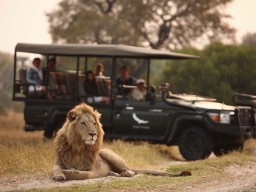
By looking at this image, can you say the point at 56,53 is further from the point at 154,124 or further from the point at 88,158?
the point at 88,158

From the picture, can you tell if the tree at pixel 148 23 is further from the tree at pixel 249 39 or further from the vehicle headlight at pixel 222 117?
the vehicle headlight at pixel 222 117

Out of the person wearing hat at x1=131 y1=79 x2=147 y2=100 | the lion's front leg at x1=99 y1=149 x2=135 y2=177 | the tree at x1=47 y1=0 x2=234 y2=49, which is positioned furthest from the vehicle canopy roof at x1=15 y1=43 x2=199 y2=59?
the tree at x1=47 y1=0 x2=234 y2=49

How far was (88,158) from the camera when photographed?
1226cm

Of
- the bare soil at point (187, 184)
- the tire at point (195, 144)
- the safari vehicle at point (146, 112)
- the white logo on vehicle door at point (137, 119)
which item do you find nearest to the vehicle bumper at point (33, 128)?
the safari vehicle at point (146, 112)

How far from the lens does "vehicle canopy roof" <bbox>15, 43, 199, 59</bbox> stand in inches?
715

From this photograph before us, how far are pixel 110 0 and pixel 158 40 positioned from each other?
4269 millimetres

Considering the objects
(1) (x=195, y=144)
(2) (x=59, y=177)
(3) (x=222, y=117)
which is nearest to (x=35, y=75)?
(1) (x=195, y=144)

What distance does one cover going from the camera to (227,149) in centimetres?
1783

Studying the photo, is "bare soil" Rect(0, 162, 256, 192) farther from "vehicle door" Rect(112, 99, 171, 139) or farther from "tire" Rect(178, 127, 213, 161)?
"vehicle door" Rect(112, 99, 171, 139)

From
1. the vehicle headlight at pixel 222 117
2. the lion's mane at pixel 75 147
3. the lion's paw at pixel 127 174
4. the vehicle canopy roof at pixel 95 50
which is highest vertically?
the vehicle canopy roof at pixel 95 50

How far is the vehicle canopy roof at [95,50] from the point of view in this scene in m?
18.2

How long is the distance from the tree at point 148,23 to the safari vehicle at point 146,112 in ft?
82.3

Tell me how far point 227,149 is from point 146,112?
183 centimetres

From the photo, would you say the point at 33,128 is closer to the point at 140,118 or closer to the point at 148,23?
the point at 140,118
